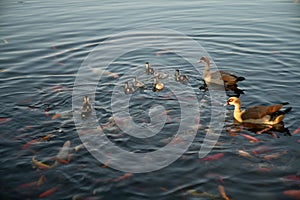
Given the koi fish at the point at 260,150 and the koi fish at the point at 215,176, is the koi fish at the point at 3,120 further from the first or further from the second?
the koi fish at the point at 260,150

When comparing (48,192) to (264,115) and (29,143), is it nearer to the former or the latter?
(29,143)

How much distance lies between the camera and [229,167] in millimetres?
8688

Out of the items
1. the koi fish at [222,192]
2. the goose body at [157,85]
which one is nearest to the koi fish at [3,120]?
the goose body at [157,85]

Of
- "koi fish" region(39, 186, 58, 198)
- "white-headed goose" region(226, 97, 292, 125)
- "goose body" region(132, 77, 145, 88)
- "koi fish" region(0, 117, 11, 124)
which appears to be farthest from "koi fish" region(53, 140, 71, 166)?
"white-headed goose" region(226, 97, 292, 125)

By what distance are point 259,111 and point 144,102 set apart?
379cm

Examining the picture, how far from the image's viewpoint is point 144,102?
481 inches

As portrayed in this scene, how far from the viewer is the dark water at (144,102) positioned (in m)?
8.19

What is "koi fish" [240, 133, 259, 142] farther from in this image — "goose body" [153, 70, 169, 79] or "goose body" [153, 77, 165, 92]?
"goose body" [153, 70, 169, 79]

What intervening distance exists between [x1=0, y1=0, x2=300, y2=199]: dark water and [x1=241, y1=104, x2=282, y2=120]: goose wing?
0.47 m

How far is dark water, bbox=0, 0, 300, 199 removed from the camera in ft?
26.9

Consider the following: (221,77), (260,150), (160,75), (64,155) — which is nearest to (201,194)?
(260,150)

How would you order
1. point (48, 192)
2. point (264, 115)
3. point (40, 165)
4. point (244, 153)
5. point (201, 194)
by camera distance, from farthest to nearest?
point (264, 115)
point (244, 153)
point (40, 165)
point (48, 192)
point (201, 194)

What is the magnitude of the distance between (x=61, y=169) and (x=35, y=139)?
5.67 ft

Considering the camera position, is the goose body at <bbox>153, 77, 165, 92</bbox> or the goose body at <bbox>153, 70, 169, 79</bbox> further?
the goose body at <bbox>153, 70, 169, 79</bbox>
